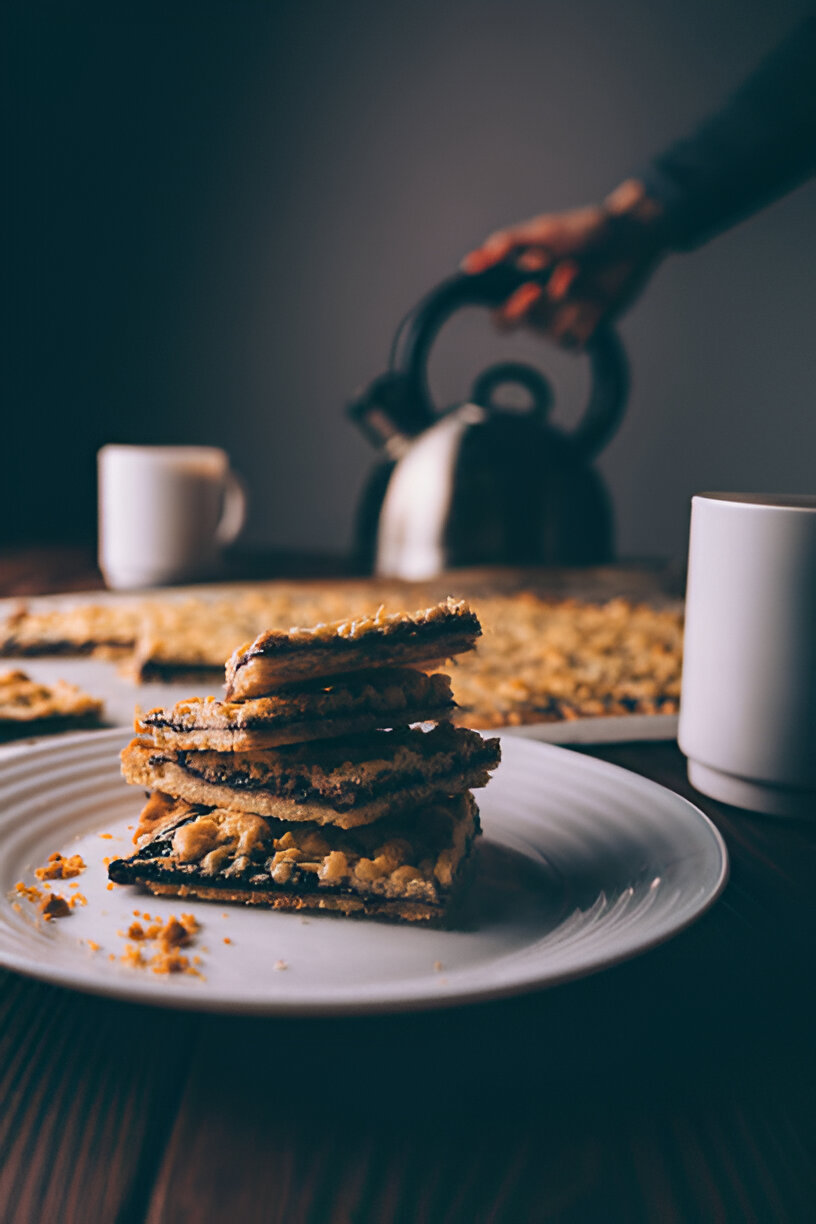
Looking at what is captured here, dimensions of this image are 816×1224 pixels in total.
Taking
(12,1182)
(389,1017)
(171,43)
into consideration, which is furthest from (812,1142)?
(171,43)

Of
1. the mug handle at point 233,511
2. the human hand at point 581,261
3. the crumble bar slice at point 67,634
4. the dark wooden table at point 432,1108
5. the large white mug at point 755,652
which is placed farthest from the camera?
the mug handle at point 233,511

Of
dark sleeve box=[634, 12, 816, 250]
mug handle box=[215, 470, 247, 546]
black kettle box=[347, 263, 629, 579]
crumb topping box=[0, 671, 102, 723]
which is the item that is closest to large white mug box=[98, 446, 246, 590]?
mug handle box=[215, 470, 247, 546]

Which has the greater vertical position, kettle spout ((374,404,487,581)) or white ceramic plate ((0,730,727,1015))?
kettle spout ((374,404,487,581))

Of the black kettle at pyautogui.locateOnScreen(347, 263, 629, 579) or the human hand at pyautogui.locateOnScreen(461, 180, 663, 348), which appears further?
the human hand at pyautogui.locateOnScreen(461, 180, 663, 348)

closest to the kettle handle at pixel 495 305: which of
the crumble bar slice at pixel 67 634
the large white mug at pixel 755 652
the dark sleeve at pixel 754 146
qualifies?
the dark sleeve at pixel 754 146

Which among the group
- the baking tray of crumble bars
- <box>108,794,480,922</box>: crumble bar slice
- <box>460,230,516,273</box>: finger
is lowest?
the baking tray of crumble bars

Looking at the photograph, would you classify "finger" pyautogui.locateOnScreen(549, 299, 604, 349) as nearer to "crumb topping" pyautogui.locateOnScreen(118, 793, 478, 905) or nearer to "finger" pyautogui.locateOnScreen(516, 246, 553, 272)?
"finger" pyautogui.locateOnScreen(516, 246, 553, 272)

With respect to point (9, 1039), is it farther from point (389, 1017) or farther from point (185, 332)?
point (185, 332)

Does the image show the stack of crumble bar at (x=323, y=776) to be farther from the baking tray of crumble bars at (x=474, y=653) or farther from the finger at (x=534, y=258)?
the finger at (x=534, y=258)
